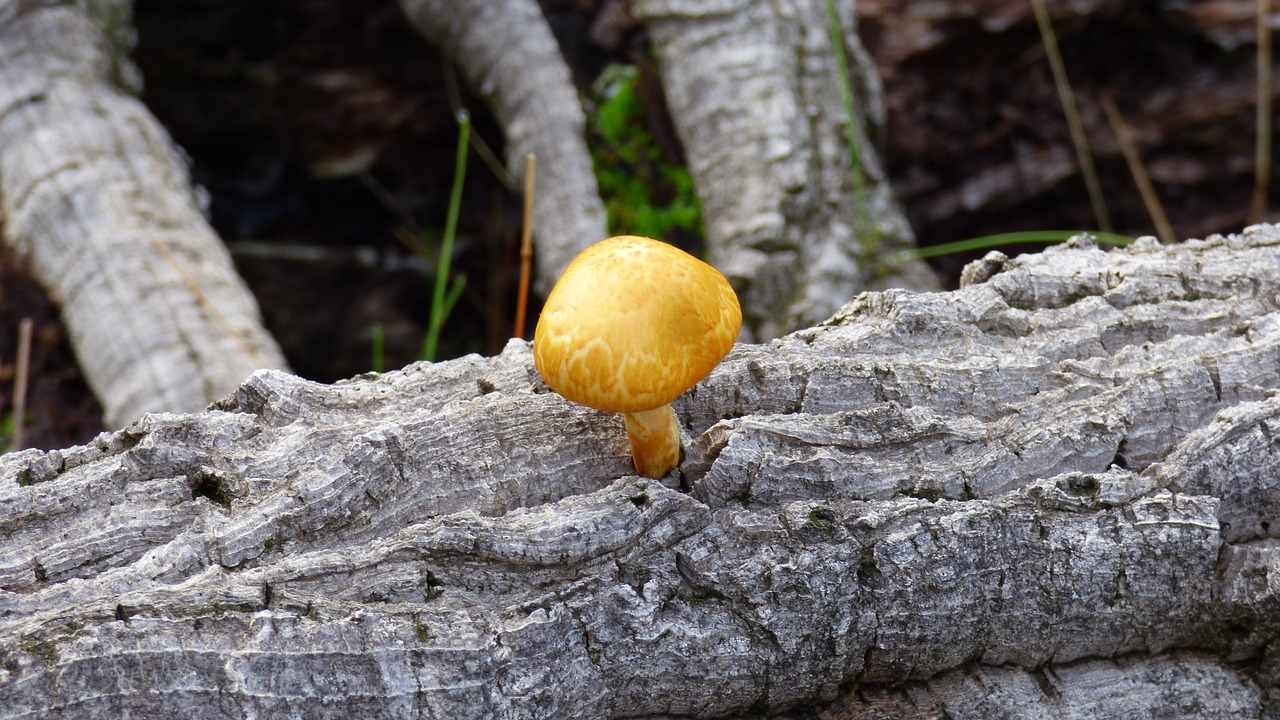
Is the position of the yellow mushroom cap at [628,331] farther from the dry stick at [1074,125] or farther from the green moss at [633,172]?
the dry stick at [1074,125]

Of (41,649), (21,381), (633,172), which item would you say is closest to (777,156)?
(633,172)

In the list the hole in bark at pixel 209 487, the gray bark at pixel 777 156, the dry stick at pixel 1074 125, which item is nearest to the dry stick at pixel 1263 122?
the dry stick at pixel 1074 125

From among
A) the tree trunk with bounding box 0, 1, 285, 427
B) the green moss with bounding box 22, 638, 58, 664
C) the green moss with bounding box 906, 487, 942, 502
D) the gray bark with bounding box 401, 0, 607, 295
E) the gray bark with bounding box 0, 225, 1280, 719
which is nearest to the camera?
the green moss with bounding box 22, 638, 58, 664

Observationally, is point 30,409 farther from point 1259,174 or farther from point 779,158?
point 1259,174

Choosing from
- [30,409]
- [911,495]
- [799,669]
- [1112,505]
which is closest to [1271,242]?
[1112,505]

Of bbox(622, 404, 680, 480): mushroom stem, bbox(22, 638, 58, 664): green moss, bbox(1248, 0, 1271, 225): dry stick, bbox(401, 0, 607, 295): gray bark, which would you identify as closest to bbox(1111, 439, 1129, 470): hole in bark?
bbox(622, 404, 680, 480): mushroom stem

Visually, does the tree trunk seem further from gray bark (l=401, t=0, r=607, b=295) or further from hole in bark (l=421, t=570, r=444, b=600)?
hole in bark (l=421, t=570, r=444, b=600)
